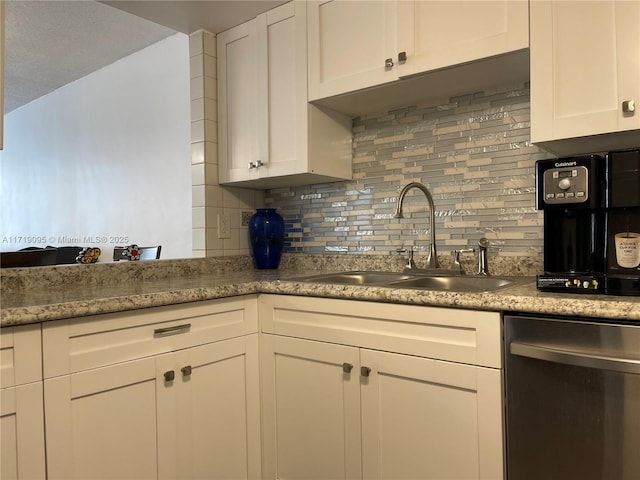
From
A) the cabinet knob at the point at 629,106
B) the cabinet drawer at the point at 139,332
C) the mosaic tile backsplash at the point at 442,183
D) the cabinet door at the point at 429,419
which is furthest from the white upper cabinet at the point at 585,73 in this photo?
the cabinet drawer at the point at 139,332

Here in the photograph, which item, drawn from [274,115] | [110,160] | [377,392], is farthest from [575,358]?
[110,160]

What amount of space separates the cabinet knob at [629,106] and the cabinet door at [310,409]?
1046 mm

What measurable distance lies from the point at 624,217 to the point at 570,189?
6.3 inches

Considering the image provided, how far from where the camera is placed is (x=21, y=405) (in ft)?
3.90

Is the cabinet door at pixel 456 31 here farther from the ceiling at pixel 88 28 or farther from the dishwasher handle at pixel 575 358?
the dishwasher handle at pixel 575 358

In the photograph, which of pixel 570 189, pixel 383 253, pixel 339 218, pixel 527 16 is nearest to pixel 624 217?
pixel 570 189

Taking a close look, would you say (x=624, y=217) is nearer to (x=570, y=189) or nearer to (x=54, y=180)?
(x=570, y=189)

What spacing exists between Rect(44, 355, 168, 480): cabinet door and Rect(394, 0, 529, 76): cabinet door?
4.48 ft

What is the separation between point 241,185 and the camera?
97.7 inches

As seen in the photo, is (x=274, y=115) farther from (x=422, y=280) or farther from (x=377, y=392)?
(x=377, y=392)

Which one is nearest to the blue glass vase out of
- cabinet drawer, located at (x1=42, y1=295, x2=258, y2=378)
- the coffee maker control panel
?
cabinet drawer, located at (x1=42, y1=295, x2=258, y2=378)

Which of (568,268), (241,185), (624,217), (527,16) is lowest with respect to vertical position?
(568,268)

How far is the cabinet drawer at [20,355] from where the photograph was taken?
1.17 m

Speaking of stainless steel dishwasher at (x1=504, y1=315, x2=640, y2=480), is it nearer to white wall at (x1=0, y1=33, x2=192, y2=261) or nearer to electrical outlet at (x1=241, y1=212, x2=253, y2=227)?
electrical outlet at (x1=241, y1=212, x2=253, y2=227)
